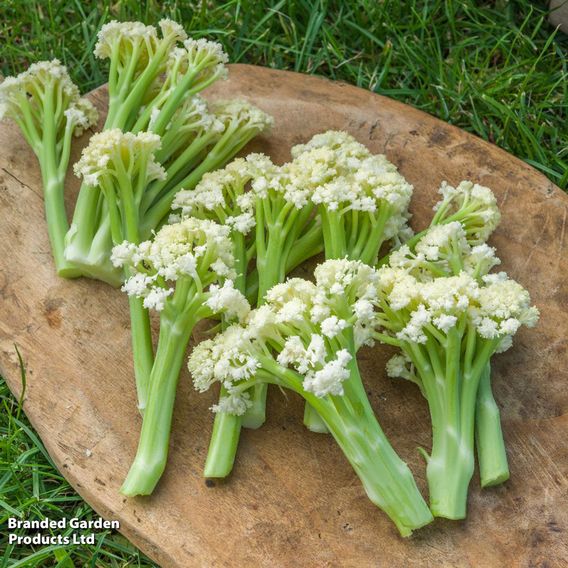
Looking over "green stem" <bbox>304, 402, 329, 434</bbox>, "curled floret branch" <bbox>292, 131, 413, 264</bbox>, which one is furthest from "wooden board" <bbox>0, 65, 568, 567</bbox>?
"curled floret branch" <bbox>292, 131, 413, 264</bbox>

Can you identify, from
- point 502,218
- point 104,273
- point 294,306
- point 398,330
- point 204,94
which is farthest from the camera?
point 204,94

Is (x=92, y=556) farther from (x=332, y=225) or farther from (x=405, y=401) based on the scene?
(x=332, y=225)

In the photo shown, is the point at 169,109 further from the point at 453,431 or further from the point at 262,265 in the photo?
the point at 453,431

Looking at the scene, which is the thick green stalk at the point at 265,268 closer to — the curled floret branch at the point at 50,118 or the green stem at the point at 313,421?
the green stem at the point at 313,421

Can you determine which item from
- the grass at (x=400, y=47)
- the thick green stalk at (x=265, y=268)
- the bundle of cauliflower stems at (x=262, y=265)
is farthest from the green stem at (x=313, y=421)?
the grass at (x=400, y=47)

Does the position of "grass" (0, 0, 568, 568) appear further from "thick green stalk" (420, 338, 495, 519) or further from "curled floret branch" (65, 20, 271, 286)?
"thick green stalk" (420, 338, 495, 519)

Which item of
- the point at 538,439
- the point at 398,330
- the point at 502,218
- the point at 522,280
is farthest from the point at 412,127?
the point at 538,439

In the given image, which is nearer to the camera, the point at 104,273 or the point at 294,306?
the point at 294,306
